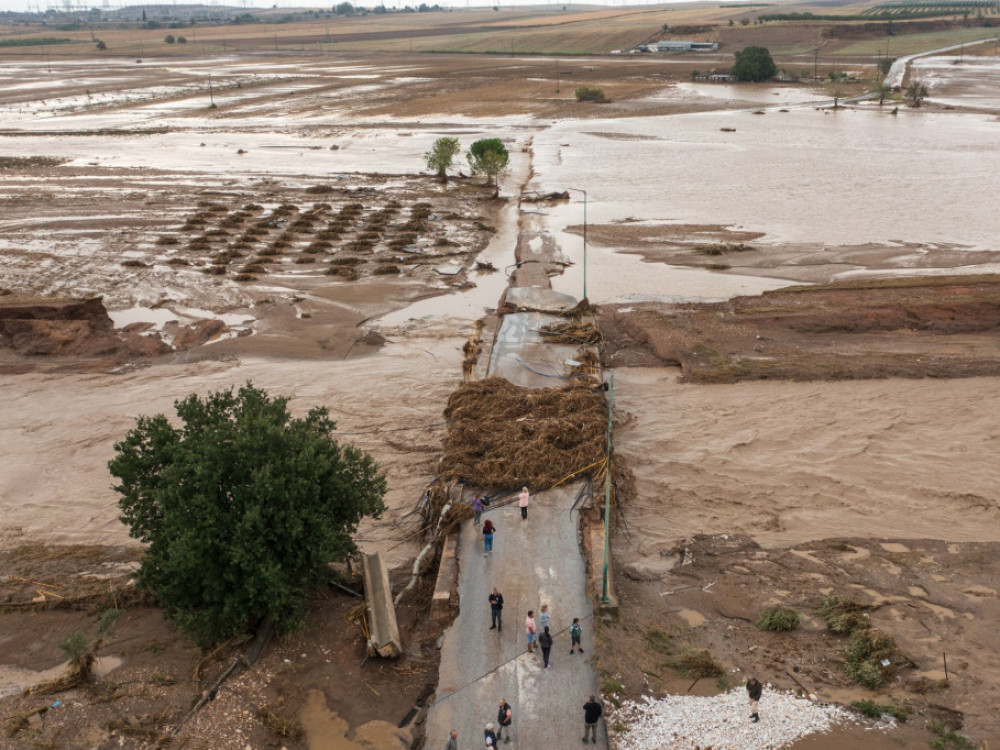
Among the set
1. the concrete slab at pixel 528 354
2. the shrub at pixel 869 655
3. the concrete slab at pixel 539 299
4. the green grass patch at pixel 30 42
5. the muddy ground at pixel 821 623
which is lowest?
the muddy ground at pixel 821 623

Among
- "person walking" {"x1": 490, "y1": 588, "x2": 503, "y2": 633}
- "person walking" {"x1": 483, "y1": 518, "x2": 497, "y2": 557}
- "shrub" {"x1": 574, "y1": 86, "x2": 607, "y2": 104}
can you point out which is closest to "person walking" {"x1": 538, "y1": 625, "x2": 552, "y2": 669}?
"person walking" {"x1": 490, "y1": 588, "x2": 503, "y2": 633}

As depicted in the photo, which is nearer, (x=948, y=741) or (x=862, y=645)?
(x=948, y=741)

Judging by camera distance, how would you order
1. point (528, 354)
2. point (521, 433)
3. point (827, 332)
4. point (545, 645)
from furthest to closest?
point (827, 332)
point (528, 354)
point (521, 433)
point (545, 645)

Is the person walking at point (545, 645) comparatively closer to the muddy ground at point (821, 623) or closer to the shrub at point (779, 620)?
the muddy ground at point (821, 623)

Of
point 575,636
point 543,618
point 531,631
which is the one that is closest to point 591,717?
point 575,636

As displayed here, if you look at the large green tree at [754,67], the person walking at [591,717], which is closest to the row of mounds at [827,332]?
the person walking at [591,717]

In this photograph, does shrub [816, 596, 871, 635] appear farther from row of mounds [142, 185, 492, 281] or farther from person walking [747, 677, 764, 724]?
row of mounds [142, 185, 492, 281]

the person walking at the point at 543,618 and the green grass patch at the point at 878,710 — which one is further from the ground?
the person walking at the point at 543,618

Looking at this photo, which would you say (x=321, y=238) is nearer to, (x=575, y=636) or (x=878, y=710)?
(x=575, y=636)
